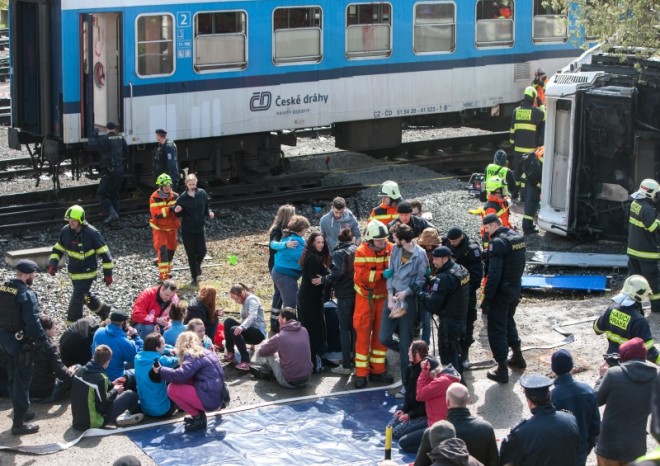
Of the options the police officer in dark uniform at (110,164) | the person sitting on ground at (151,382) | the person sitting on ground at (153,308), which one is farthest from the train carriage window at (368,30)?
the person sitting on ground at (151,382)

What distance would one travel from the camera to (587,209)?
632 inches

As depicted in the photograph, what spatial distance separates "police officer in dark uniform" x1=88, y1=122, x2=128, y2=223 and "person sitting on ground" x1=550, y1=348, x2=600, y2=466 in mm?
10069

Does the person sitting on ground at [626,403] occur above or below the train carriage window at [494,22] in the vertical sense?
below

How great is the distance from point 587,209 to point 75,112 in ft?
24.8

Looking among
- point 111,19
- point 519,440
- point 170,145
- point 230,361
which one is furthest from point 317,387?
point 111,19

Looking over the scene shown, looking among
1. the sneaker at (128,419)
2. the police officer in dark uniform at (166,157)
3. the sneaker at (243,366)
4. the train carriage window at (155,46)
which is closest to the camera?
the sneaker at (128,419)

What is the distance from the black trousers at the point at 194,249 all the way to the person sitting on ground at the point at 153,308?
2.80 metres

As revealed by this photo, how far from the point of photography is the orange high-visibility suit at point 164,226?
14578 millimetres

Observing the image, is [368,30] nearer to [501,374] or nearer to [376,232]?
[376,232]

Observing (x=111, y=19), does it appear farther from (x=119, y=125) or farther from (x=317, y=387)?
(x=317, y=387)

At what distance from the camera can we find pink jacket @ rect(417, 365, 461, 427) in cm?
934

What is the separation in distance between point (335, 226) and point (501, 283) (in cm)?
243

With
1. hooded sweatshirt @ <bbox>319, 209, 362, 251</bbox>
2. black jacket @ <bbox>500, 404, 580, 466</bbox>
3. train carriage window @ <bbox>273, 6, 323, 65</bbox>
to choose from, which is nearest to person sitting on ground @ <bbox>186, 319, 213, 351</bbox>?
hooded sweatshirt @ <bbox>319, 209, 362, 251</bbox>

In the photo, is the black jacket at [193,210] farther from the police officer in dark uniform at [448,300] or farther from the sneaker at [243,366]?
the police officer in dark uniform at [448,300]
